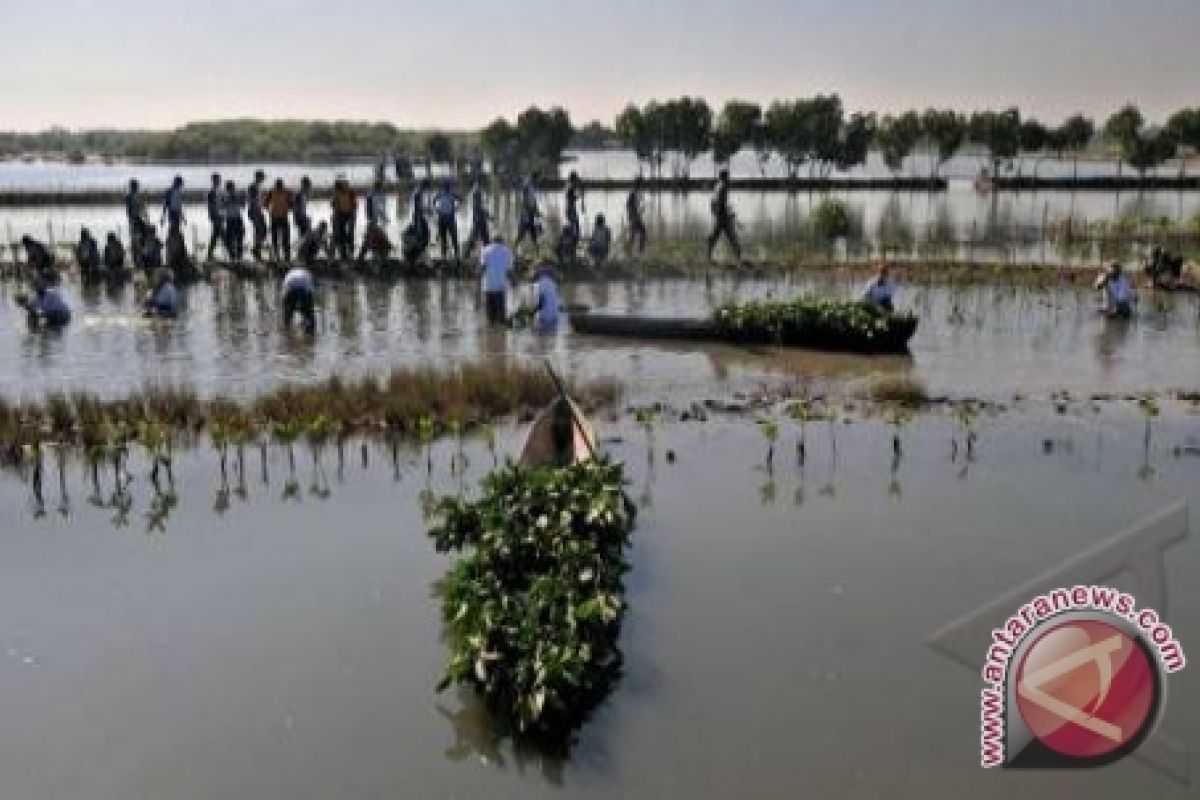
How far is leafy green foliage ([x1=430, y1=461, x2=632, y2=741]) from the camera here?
697 cm

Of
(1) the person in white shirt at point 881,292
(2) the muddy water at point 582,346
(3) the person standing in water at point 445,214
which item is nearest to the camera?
(2) the muddy water at point 582,346

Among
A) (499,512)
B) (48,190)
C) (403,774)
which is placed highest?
(48,190)

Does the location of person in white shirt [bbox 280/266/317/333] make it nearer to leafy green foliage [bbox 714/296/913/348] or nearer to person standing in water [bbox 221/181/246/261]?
person standing in water [bbox 221/181/246/261]

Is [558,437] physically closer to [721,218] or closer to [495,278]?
[495,278]

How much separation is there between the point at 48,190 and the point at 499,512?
44.7 metres

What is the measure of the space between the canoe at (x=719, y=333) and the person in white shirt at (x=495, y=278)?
139cm

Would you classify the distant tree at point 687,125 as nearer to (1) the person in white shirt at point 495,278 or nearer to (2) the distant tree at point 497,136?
(2) the distant tree at point 497,136

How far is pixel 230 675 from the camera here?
780 centimetres

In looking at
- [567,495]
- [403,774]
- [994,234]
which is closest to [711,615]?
[567,495]

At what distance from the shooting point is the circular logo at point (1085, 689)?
6602 millimetres

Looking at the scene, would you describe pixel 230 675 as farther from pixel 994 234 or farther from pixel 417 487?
pixel 994 234

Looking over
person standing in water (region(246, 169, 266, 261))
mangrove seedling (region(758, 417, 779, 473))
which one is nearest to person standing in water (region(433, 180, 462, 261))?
person standing in water (region(246, 169, 266, 261))

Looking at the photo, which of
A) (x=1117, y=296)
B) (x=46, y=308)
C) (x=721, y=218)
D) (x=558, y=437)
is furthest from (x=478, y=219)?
(x=558, y=437)

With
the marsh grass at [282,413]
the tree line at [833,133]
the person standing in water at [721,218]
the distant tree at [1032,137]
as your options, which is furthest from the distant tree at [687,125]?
the marsh grass at [282,413]
